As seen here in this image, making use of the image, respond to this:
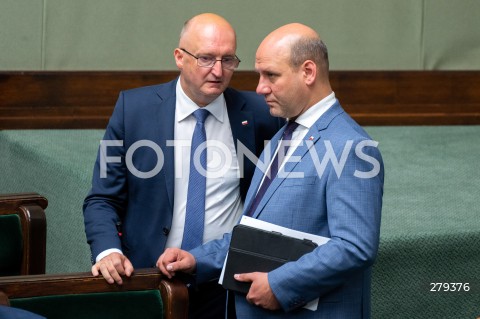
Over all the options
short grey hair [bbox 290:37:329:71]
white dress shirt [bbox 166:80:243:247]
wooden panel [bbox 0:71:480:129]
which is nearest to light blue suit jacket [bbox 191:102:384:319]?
short grey hair [bbox 290:37:329:71]

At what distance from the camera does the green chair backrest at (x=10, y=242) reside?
3047mm

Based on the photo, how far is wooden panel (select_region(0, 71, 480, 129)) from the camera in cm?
477

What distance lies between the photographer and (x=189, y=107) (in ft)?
9.04

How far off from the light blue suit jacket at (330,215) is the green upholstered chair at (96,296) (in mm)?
250

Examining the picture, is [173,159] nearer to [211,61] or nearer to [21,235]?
[211,61]

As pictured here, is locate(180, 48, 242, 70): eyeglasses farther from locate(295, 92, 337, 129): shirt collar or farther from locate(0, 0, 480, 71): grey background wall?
locate(0, 0, 480, 71): grey background wall

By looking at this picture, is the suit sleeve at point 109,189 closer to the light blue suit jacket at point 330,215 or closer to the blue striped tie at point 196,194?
the blue striped tie at point 196,194

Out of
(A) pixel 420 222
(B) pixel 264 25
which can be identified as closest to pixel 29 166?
(B) pixel 264 25

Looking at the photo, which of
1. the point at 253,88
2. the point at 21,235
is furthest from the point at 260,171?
the point at 253,88

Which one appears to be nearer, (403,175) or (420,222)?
(420,222)

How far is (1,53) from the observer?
4754 millimetres

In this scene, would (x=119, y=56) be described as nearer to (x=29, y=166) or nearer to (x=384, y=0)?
(x=29, y=166)

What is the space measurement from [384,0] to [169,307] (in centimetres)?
317

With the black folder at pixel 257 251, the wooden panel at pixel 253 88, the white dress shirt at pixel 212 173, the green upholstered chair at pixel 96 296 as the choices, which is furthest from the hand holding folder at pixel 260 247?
the wooden panel at pixel 253 88
